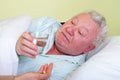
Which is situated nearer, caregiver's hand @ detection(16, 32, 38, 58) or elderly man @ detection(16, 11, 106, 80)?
caregiver's hand @ detection(16, 32, 38, 58)

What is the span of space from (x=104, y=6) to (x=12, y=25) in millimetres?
688

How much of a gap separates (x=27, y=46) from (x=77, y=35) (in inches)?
13.6

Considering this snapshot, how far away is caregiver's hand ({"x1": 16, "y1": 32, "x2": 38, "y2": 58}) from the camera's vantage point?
1035 mm

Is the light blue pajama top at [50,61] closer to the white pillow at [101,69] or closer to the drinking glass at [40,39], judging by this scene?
the drinking glass at [40,39]

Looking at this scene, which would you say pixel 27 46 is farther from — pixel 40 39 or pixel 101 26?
pixel 101 26

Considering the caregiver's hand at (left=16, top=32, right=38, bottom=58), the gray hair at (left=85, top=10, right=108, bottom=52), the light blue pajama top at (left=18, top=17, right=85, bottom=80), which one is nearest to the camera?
the caregiver's hand at (left=16, top=32, right=38, bottom=58)

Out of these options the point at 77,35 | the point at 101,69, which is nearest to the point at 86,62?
the point at 101,69

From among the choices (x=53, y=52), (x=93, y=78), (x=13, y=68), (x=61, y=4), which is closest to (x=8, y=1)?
(x=61, y=4)

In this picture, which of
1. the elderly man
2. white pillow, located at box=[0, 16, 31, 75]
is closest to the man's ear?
the elderly man

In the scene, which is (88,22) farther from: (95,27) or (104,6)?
(104,6)

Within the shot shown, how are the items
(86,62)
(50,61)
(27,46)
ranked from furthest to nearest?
(50,61) < (86,62) < (27,46)

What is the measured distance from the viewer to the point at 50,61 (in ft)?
4.11

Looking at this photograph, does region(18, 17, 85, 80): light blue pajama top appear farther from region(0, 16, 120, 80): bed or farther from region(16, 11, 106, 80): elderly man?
region(0, 16, 120, 80): bed

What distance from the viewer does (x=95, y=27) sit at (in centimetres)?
134
